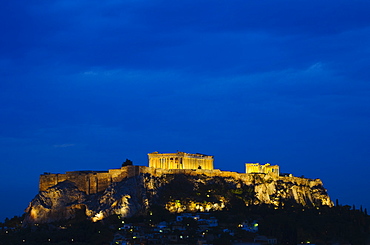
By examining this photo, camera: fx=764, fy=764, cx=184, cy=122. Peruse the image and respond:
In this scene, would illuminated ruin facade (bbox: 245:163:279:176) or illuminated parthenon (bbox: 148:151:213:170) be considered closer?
illuminated parthenon (bbox: 148:151:213:170)

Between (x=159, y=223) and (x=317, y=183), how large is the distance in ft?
114

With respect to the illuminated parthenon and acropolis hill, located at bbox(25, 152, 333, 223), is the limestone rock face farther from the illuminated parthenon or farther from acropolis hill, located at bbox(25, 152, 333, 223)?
the illuminated parthenon

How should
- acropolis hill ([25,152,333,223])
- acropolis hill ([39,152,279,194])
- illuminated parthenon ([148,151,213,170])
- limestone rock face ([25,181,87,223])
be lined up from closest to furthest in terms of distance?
1. acropolis hill ([25,152,333,223])
2. limestone rock face ([25,181,87,223])
3. acropolis hill ([39,152,279,194])
4. illuminated parthenon ([148,151,213,170])

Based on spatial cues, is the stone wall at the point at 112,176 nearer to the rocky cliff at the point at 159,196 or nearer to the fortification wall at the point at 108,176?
the fortification wall at the point at 108,176

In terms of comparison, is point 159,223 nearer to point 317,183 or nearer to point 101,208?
point 101,208

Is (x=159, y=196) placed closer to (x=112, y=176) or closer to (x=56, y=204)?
(x=112, y=176)

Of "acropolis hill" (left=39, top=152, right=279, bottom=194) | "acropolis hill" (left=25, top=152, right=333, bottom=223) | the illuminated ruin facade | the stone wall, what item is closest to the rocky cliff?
"acropolis hill" (left=25, top=152, right=333, bottom=223)

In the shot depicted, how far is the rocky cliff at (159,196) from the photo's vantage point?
8850 centimetres

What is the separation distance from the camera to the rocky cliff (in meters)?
88.5

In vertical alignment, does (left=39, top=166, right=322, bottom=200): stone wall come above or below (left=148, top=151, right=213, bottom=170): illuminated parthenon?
below

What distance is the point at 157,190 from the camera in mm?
91375

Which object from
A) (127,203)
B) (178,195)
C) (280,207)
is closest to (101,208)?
(127,203)

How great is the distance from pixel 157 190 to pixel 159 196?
795 millimetres

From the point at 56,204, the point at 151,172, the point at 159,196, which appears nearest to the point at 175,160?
the point at 151,172
